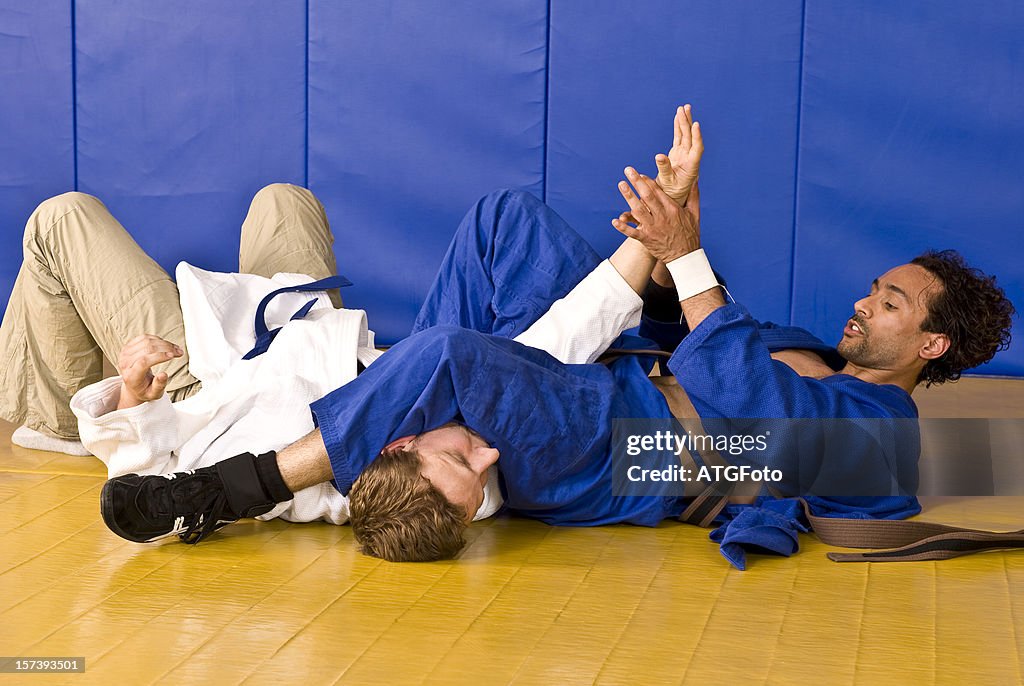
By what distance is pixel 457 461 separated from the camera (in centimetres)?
179

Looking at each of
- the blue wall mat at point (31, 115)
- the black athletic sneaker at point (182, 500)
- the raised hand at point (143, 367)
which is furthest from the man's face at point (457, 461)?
the blue wall mat at point (31, 115)

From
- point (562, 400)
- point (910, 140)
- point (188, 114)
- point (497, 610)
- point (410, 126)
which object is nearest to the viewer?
point (497, 610)

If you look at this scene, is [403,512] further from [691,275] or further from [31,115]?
[31,115]

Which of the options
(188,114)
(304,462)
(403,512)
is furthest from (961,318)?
(188,114)

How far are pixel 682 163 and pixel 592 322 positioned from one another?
0.36m

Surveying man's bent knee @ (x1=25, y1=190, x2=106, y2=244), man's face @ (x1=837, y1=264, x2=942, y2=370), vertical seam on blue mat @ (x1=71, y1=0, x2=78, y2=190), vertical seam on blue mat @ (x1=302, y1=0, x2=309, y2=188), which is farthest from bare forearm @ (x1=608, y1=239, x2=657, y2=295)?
vertical seam on blue mat @ (x1=71, y1=0, x2=78, y2=190)

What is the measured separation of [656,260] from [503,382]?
48cm

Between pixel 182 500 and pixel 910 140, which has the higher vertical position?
pixel 910 140

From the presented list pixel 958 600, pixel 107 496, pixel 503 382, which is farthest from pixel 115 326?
pixel 958 600

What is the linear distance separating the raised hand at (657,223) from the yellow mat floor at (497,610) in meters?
0.56

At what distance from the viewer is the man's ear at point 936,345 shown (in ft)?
7.49

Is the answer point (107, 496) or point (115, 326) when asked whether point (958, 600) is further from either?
point (115, 326)

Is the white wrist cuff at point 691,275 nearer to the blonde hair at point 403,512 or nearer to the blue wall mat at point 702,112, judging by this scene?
the blonde hair at point 403,512

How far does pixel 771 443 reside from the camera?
6.35 ft
